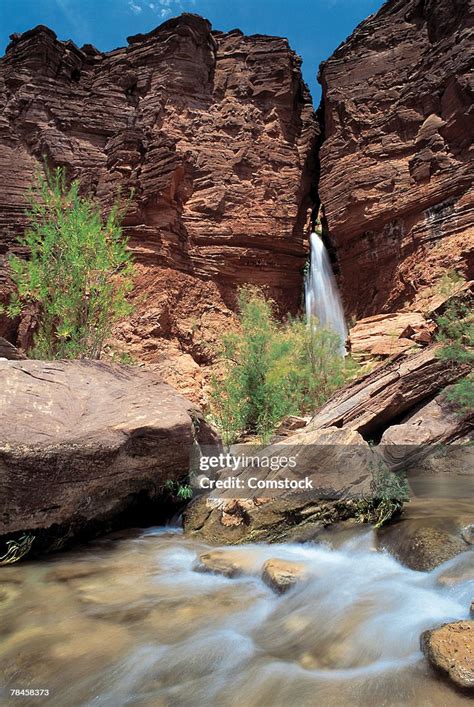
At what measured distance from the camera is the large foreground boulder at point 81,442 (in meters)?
4.88

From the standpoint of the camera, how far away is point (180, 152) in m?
20.9

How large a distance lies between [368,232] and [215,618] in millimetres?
20704

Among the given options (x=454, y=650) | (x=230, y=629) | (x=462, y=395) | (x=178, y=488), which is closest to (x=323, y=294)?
(x=462, y=395)

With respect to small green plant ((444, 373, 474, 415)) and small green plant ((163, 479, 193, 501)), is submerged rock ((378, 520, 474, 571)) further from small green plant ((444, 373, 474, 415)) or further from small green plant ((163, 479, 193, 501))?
small green plant ((444, 373, 474, 415))

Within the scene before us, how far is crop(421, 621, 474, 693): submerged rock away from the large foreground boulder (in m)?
3.75

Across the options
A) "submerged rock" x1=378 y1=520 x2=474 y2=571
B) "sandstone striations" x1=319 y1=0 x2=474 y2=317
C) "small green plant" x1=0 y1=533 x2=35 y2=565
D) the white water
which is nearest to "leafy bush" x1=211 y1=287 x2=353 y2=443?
"submerged rock" x1=378 y1=520 x2=474 y2=571

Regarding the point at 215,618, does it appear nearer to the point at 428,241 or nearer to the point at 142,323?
the point at 142,323

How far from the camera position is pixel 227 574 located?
15.4 ft

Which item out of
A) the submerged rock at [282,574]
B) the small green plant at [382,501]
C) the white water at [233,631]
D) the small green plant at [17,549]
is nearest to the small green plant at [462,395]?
the small green plant at [382,501]

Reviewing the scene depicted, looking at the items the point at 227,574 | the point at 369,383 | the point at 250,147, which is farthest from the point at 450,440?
the point at 250,147

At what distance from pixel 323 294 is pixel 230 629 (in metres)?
20.3

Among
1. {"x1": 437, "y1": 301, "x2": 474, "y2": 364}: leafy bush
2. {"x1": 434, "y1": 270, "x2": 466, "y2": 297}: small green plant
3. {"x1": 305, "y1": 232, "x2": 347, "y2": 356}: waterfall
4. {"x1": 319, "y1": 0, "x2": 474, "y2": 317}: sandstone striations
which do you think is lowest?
{"x1": 437, "y1": 301, "x2": 474, "y2": 364}: leafy bush

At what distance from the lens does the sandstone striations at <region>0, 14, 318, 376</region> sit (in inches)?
771

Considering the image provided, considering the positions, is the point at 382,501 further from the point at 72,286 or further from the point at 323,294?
the point at 323,294
